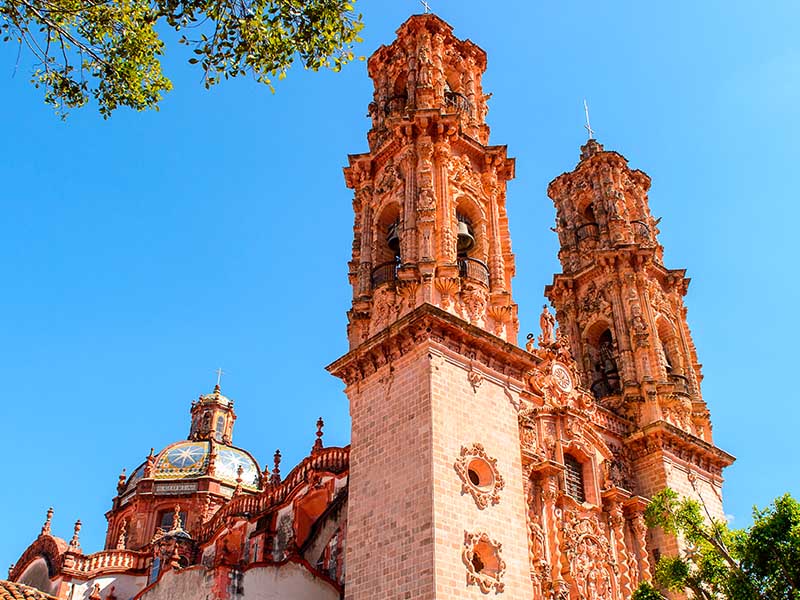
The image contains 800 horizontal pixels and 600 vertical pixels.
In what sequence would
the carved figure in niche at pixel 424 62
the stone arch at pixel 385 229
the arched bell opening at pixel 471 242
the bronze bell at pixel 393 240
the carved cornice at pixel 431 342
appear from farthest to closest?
the carved figure in niche at pixel 424 62 < the bronze bell at pixel 393 240 < the stone arch at pixel 385 229 < the arched bell opening at pixel 471 242 < the carved cornice at pixel 431 342

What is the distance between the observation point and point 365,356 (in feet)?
63.0

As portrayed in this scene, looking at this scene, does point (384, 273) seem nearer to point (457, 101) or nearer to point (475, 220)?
point (475, 220)

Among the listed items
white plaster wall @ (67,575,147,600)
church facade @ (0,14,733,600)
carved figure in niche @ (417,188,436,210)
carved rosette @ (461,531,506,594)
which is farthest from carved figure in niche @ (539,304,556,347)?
white plaster wall @ (67,575,147,600)

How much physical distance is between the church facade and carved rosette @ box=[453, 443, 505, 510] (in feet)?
0.15

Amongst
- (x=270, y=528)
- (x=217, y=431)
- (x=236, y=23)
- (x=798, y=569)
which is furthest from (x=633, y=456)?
(x=217, y=431)

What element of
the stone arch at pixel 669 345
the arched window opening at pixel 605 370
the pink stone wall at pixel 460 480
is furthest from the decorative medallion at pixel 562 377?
the stone arch at pixel 669 345

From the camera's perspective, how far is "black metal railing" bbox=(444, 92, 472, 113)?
2530cm

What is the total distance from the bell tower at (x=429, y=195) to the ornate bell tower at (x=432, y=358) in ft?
0.14

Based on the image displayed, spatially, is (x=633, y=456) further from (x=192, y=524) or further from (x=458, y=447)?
(x=192, y=524)

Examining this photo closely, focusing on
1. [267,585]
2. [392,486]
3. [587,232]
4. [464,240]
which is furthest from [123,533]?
[587,232]

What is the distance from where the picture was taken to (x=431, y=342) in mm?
18094

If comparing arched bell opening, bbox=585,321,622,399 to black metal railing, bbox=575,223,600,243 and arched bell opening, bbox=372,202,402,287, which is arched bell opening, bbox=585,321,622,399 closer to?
black metal railing, bbox=575,223,600,243

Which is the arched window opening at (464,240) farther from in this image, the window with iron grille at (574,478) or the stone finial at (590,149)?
the stone finial at (590,149)

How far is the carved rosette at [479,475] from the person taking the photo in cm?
1695
